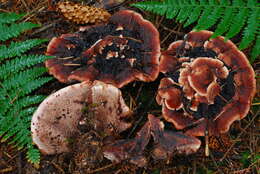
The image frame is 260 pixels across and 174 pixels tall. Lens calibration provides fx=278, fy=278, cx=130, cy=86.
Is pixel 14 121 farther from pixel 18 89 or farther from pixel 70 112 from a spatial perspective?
pixel 70 112

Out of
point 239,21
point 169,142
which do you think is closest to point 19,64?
point 169,142

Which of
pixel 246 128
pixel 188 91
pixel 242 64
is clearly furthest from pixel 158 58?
pixel 246 128

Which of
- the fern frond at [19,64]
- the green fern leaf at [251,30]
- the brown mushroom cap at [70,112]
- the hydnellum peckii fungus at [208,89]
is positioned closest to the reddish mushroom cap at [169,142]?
the hydnellum peckii fungus at [208,89]

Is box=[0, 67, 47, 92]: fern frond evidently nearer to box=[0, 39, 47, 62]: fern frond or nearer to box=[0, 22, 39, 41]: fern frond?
box=[0, 39, 47, 62]: fern frond

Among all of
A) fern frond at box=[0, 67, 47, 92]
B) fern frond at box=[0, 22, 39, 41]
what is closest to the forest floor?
fern frond at box=[0, 67, 47, 92]

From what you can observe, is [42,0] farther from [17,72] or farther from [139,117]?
[139,117]

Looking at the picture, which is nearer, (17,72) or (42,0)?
(17,72)
